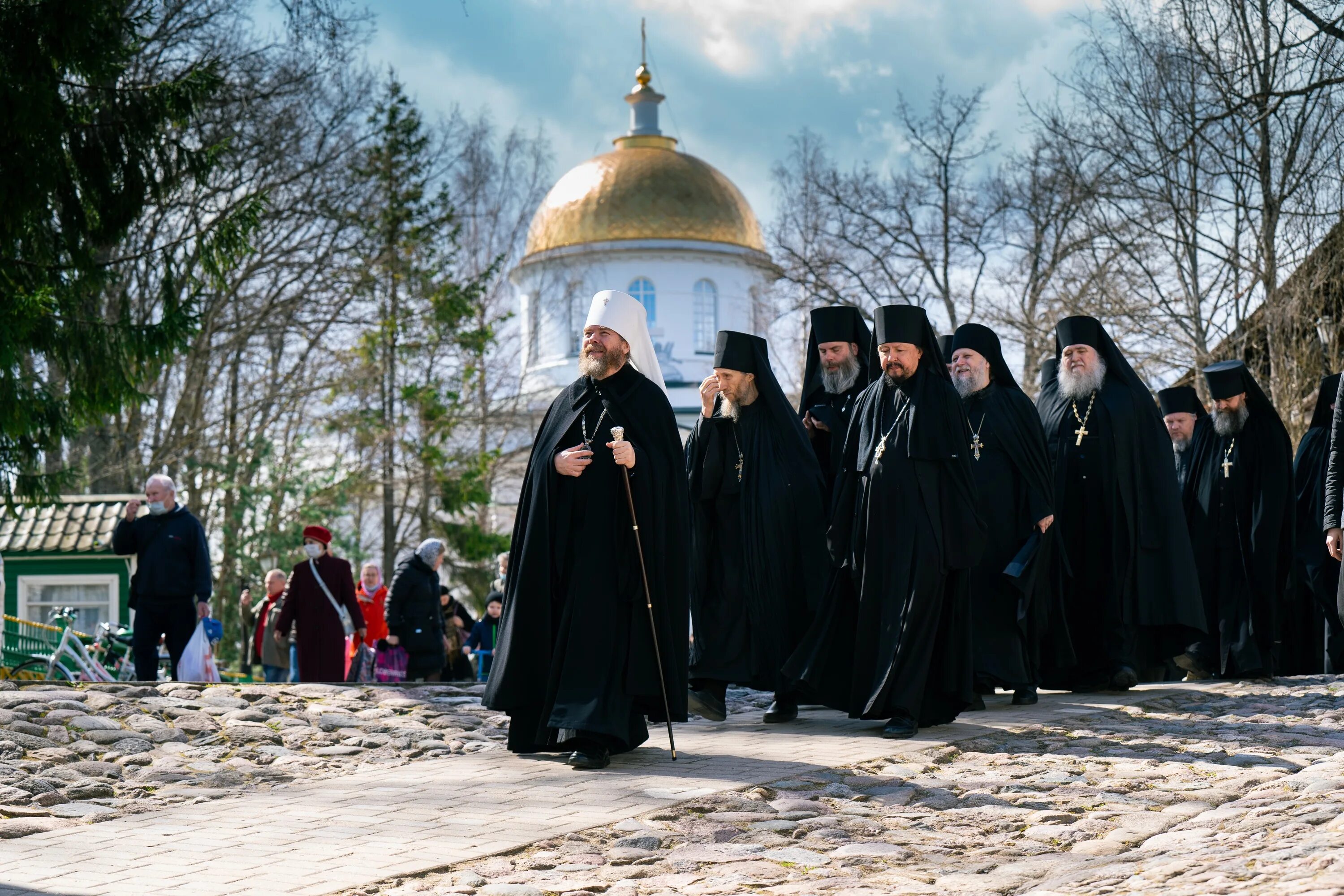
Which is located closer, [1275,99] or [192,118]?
[192,118]

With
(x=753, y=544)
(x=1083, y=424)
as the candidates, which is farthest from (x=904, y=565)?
Result: (x=1083, y=424)

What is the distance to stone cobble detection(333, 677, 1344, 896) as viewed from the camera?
15.6ft

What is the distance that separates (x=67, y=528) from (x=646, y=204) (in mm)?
30187

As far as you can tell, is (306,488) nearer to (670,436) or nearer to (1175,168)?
(1175,168)

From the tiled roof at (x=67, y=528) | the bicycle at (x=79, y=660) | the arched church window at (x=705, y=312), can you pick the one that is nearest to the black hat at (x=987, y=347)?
the bicycle at (x=79, y=660)

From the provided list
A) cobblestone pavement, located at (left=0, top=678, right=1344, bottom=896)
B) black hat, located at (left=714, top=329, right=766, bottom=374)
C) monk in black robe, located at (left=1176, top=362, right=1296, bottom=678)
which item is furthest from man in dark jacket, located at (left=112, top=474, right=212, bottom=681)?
monk in black robe, located at (left=1176, top=362, right=1296, bottom=678)

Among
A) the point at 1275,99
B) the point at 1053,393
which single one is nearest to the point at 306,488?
the point at 1275,99

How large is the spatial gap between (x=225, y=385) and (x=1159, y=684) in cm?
2136

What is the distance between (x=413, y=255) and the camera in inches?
1244

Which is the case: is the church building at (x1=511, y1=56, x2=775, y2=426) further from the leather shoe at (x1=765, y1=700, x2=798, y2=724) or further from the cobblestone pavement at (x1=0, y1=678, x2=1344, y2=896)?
the cobblestone pavement at (x1=0, y1=678, x2=1344, y2=896)

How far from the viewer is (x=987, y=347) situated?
10023 mm

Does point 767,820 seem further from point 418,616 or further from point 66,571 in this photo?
point 66,571

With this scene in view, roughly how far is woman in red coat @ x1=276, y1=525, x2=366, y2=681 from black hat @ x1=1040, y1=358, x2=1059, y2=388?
555 cm

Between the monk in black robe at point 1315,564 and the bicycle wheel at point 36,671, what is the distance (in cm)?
946
